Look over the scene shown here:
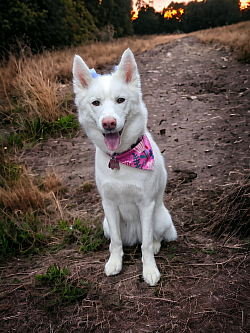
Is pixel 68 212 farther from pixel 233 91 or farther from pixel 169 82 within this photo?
pixel 169 82

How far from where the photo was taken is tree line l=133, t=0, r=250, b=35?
21736mm

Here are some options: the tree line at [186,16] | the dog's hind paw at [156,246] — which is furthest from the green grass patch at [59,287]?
the tree line at [186,16]

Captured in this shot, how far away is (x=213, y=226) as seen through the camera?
267cm

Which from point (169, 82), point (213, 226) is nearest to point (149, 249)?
point (213, 226)

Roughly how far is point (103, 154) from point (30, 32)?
9.07m

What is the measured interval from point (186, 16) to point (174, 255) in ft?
90.0

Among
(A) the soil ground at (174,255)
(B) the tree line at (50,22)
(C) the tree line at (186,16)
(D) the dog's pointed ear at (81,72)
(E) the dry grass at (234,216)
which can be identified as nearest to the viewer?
(A) the soil ground at (174,255)

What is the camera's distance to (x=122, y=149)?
2256 millimetres

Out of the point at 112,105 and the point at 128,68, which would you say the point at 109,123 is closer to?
the point at 112,105

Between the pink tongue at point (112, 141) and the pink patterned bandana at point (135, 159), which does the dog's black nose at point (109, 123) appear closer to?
the pink tongue at point (112, 141)

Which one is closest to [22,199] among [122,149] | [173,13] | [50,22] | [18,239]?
[18,239]

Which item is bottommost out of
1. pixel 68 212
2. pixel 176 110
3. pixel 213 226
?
pixel 68 212

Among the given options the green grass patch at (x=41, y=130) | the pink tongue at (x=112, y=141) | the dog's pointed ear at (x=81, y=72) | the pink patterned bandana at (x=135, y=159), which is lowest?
the green grass patch at (x=41, y=130)

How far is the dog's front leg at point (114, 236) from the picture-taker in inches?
91.0
